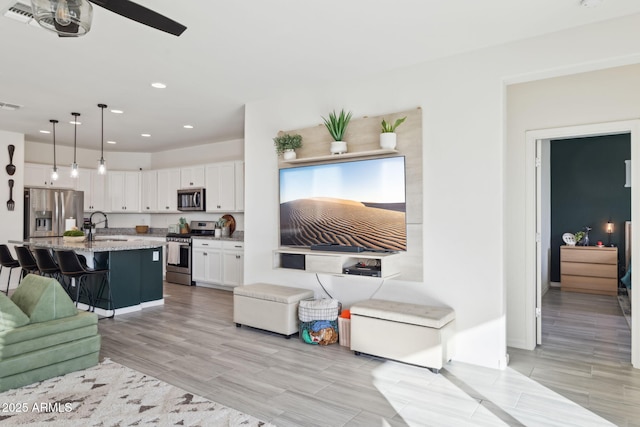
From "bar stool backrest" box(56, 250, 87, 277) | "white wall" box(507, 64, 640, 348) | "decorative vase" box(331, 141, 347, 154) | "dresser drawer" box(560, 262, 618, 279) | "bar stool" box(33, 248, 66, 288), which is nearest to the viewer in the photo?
"white wall" box(507, 64, 640, 348)

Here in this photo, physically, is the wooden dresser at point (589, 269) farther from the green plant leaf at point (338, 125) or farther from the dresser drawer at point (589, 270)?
the green plant leaf at point (338, 125)

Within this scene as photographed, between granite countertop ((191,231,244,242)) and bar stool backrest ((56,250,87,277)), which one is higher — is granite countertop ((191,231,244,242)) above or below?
above

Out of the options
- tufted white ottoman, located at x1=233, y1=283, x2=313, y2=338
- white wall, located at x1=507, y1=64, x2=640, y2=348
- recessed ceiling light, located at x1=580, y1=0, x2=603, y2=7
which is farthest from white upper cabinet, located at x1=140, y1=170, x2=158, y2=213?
recessed ceiling light, located at x1=580, y1=0, x2=603, y2=7

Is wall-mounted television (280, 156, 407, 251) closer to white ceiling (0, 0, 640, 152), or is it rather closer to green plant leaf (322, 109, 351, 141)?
green plant leaf (322, 109, 351, 141)

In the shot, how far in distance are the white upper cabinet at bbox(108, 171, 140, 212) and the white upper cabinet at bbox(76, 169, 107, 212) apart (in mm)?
147

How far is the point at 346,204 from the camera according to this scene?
13.3ft

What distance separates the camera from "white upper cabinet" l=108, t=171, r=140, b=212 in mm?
8328

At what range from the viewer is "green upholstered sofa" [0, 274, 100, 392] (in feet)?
9.46

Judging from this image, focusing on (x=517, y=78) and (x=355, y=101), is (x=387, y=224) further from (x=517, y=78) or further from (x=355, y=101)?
(x=517, y=78)

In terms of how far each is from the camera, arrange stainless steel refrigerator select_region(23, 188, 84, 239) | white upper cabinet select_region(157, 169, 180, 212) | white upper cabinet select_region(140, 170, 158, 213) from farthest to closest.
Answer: white upper cabinet select_region(140, 170, 158, 213)
white upper cabinet select_region(157, 169, 180, 212)
stainless steel refrigerator select_region(23, 188, 84, 239)

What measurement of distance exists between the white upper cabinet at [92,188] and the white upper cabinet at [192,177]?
6.01ft

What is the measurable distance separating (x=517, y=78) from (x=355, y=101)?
1.50 meters

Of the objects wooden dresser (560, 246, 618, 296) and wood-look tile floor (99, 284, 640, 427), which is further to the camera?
wooden dresser (560, 246, 618, 296)

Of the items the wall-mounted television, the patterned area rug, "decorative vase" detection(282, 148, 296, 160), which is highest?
"decorative vase" detection(282, 148, 296, 160)
